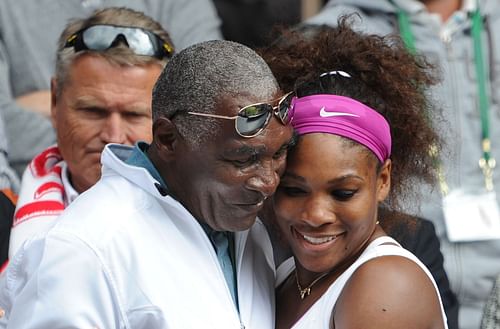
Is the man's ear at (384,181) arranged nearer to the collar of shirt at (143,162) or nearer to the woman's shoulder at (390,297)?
the woman's shoulder at (390,297)

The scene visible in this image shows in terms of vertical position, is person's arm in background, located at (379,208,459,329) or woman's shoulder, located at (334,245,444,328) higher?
woman's shoulder, located at (334,245,444,328)

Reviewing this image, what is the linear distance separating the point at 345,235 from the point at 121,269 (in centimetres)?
55

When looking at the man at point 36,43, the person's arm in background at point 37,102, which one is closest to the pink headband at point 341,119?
the man at point 36,43

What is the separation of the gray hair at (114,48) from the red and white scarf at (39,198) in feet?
0.81

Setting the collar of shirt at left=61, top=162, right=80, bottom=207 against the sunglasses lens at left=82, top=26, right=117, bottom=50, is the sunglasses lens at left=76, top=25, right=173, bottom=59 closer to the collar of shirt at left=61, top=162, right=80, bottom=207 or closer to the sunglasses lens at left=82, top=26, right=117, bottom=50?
the sunglasses lens at left=82, top=26, right=117, bottom=50

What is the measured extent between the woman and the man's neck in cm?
147

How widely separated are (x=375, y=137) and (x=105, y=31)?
0.96 meters

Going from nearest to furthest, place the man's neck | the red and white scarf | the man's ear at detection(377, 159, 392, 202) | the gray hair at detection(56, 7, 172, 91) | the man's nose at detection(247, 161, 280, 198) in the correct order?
the man's nose at detection(247, 161, 280, 198)
the man's ear at detection(377, 159, 392, 202)
the red and white scarf
the gray hair at detection(56, 7, 172, 91)
the man's neck

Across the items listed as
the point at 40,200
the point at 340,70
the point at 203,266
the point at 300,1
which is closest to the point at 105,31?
the point at 40,200

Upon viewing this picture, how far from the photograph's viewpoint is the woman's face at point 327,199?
225cm

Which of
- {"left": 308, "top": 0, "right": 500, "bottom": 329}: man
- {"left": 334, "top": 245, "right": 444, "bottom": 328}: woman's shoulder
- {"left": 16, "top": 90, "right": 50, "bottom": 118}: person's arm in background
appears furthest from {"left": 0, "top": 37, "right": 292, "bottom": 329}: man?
{"left": 16, "top": 90, "right": 50, "bottom": 118}: person's arm in background

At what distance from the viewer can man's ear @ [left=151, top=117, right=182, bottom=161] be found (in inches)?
86.0

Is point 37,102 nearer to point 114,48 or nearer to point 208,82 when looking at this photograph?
point 114,48

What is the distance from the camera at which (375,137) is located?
2322 mm
